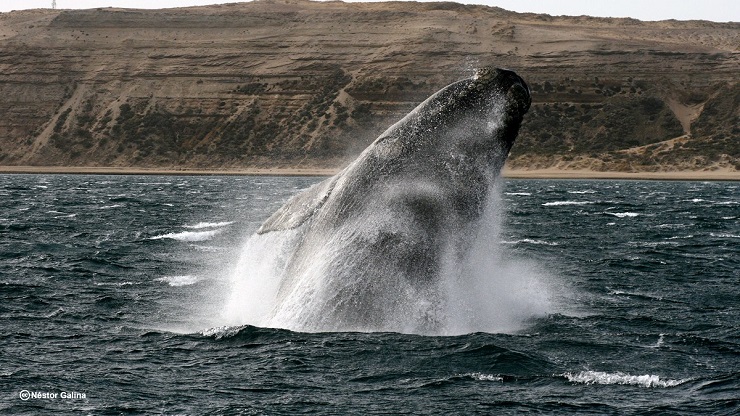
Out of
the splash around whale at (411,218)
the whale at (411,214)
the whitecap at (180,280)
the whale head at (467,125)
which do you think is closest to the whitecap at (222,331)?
the splash around whale at (411,218)

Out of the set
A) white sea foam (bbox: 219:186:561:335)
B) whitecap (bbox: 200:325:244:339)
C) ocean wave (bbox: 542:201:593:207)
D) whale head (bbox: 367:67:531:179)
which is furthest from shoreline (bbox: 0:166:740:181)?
whale head (bbox: 367:67:531:179)

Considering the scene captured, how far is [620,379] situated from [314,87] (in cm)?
11487

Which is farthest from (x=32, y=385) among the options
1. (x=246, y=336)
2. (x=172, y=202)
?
(x=172, y=202)

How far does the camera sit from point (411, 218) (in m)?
12.2

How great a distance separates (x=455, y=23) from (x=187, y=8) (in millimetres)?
45658

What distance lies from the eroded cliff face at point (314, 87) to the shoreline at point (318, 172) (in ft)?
6.10

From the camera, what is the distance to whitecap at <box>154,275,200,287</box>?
A: 66.1 feet

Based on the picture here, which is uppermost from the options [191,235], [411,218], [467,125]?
[467,125]

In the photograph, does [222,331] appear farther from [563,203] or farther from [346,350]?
[563,203]

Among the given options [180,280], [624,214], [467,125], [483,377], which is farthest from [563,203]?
[483,377]

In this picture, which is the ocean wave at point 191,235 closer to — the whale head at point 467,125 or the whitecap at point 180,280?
the whitecap at point 180,280

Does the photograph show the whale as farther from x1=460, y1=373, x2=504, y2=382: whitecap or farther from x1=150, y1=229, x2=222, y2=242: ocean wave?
x1=150, y1=229, x2=222, y2=242: ocean wave

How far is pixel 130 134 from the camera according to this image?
400 feet

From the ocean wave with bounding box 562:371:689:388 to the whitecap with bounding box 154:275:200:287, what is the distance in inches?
403
